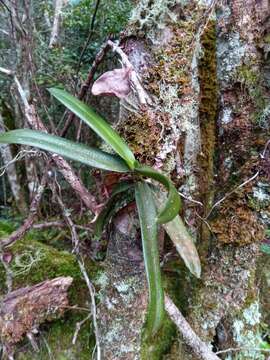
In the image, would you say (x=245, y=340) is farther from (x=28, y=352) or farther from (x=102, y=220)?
(x=28, y=352)

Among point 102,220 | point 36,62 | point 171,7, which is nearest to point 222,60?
point 171,7

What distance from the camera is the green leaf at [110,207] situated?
0.69m

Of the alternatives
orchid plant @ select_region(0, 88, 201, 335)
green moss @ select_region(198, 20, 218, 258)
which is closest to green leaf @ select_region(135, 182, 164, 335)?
orchid plant @ select_region(0, 88, 201, 335)

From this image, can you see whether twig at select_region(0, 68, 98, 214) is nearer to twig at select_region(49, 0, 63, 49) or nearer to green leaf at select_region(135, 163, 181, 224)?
green leaf at select_region(135, 163, 181, 224)

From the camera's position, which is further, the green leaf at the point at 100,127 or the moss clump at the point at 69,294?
the moss clump at the point at 69,294

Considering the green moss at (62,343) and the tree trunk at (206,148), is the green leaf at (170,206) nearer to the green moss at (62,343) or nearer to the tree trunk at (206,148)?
the tree trunk at (206,148)

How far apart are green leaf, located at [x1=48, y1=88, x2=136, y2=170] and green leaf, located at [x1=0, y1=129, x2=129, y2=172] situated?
27mm

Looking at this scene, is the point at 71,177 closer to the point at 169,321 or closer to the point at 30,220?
the point at 30,220

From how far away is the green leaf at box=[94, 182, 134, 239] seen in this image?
0.69m

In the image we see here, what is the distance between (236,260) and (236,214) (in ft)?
0.40

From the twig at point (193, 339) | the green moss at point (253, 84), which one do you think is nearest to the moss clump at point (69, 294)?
the twig at point (193, 339)

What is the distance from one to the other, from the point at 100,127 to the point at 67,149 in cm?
8

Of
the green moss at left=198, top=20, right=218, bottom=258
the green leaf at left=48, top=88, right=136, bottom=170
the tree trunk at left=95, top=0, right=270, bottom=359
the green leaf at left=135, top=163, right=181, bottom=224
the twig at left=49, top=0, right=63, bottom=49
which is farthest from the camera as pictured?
the twig at left=49, top=0, right=63, bottom=49

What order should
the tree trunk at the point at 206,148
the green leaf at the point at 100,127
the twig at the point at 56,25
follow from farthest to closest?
the twig at the point at 56,25
the tree trunk at the point at 206,148
the green leaf at the point at 100,127
